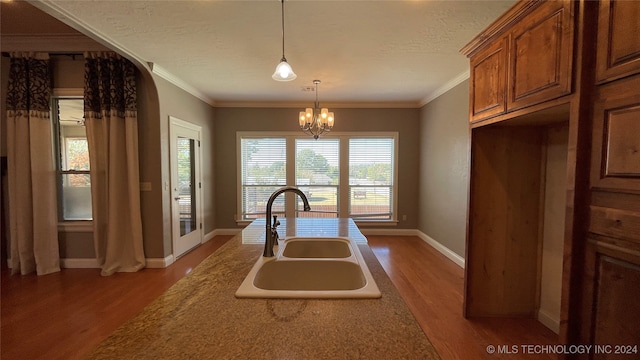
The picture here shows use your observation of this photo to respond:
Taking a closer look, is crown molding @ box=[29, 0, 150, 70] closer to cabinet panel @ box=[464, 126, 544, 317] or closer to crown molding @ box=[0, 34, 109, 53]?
crown molding @ box=[0, 34, 109, 53]

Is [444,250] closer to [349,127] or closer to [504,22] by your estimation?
[349,127]

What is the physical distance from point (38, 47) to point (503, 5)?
4.80 meters

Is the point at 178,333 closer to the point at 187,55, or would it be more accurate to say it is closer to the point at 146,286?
the point at 146,286

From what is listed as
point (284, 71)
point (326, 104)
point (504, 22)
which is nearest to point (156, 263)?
point (284, 71)

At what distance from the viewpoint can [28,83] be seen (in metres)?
2.99

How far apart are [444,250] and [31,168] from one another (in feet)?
18.1

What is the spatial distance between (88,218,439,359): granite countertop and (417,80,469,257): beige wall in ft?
9.01

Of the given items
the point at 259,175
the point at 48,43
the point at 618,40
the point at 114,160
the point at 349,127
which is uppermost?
the point at 48,43

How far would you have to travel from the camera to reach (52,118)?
3199mm

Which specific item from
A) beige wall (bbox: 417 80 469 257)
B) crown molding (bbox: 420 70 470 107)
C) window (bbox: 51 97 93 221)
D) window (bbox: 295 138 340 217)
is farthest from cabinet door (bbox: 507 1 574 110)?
window (bbox: 51 97 93 221)

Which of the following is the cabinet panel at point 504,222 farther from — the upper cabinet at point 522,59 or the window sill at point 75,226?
the window sill at point 75,226

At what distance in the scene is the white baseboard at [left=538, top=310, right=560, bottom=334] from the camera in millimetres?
2072

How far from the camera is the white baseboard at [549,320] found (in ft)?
6.80

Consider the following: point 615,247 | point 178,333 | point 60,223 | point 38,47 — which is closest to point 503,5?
point 615,247
